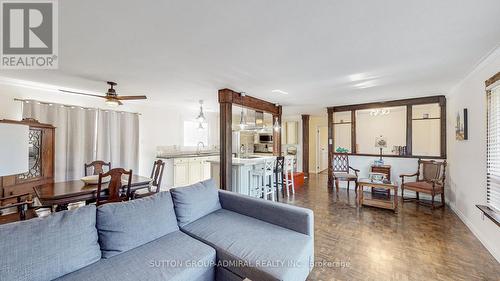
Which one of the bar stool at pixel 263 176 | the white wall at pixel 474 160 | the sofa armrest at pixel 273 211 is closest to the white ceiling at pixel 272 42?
the white wall at pixel 474 160

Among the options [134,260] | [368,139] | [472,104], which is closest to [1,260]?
[134,260]

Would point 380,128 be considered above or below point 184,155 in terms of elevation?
above

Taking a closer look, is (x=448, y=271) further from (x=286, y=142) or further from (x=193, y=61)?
(x=286, y=142)

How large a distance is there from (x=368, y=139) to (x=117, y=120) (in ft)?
22.4

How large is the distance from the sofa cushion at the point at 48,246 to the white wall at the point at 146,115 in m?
3.47

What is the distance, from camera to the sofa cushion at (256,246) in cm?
146

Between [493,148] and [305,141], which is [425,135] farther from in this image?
[305,141]

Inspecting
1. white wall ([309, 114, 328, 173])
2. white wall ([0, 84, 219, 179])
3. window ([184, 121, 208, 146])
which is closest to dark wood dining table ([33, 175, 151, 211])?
white wall ([0, 84, 219, 179])

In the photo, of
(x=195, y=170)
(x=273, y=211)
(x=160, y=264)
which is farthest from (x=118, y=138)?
(x=273, y=211)

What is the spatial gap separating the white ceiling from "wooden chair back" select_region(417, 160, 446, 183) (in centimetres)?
174

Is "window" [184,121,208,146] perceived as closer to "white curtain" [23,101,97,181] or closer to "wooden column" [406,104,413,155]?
"white curtain" [23,101,97,181]

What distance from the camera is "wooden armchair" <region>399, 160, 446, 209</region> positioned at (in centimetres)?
384

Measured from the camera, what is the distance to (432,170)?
4.29 m

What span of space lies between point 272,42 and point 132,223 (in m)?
2.11
